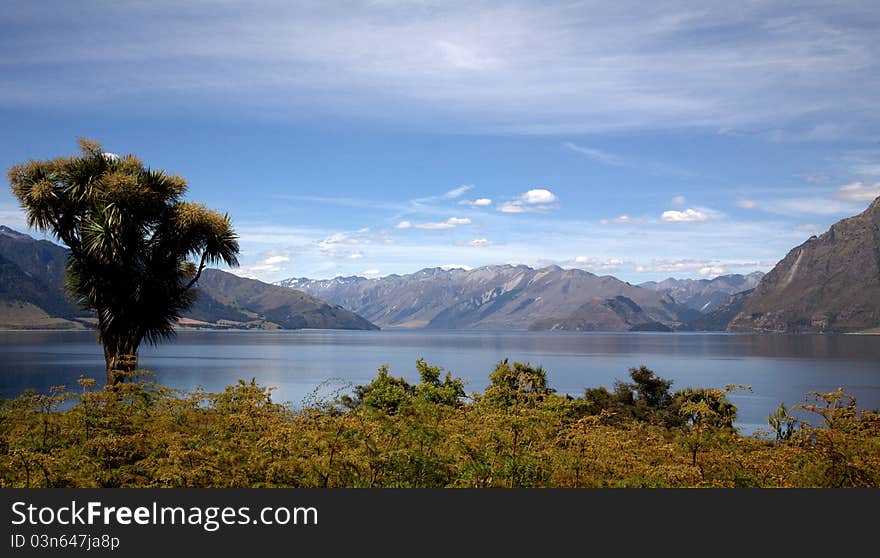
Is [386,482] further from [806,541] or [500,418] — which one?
[806,541]

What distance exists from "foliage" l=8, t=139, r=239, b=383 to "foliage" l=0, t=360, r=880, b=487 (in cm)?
1093

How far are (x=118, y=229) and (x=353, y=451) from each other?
1479 centimetres

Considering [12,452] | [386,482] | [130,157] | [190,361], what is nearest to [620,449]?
[386,482]

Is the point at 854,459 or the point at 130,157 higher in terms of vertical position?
the point at 130,157

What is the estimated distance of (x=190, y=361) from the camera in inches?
5221

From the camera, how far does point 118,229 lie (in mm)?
19844

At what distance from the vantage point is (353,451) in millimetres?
7754

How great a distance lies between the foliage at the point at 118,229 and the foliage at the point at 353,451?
10928 millimetres

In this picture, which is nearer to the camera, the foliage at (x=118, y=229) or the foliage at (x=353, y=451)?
the foliage at (x=353, y=451)

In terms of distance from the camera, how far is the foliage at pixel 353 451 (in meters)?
7.58

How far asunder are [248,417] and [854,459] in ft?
23.6

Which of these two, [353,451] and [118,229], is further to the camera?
[118,229]

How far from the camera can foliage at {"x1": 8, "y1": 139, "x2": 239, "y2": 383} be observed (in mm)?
19922

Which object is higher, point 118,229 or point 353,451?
point 118,229
